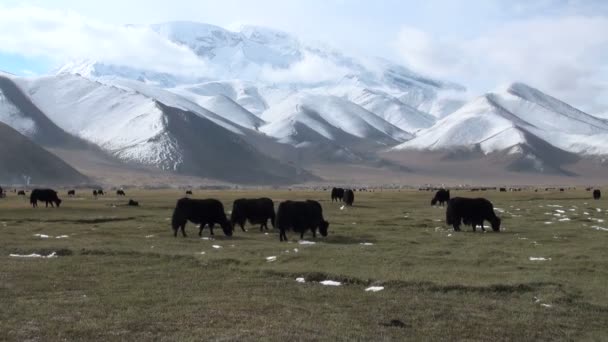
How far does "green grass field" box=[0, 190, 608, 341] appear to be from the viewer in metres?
13.4

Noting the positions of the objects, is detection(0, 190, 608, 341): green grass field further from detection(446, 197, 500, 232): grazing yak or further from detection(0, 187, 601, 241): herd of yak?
detection(446, 197, 500, 232): grazing yak

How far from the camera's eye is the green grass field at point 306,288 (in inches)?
529

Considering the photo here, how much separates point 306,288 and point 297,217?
12017mm

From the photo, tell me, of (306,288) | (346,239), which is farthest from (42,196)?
(306,288)

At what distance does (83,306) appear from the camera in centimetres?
1517

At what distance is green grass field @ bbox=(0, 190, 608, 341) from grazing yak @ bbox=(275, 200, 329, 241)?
2.12 ft

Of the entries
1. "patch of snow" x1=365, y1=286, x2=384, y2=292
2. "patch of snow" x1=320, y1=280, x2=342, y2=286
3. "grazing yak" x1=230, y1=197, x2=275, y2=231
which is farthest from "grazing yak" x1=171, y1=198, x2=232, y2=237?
"patch of snow" x1=365, y1=286, x2=384, y2=292

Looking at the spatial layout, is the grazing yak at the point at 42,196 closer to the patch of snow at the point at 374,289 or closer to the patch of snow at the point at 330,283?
the patch of snow at the point at 330,283

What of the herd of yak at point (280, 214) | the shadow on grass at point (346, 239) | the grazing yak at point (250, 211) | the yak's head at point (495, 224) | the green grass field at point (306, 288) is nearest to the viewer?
the green grass field at point (306, 288)

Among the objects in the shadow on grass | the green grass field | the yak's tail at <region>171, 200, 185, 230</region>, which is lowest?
the green grass field

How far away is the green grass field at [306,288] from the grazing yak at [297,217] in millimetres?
647

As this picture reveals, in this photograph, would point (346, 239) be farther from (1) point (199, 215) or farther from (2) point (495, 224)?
(2) point (495, 224)

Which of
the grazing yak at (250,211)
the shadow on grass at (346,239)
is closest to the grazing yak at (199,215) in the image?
the grazing yak at (250,211)

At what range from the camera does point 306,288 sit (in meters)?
17.7
